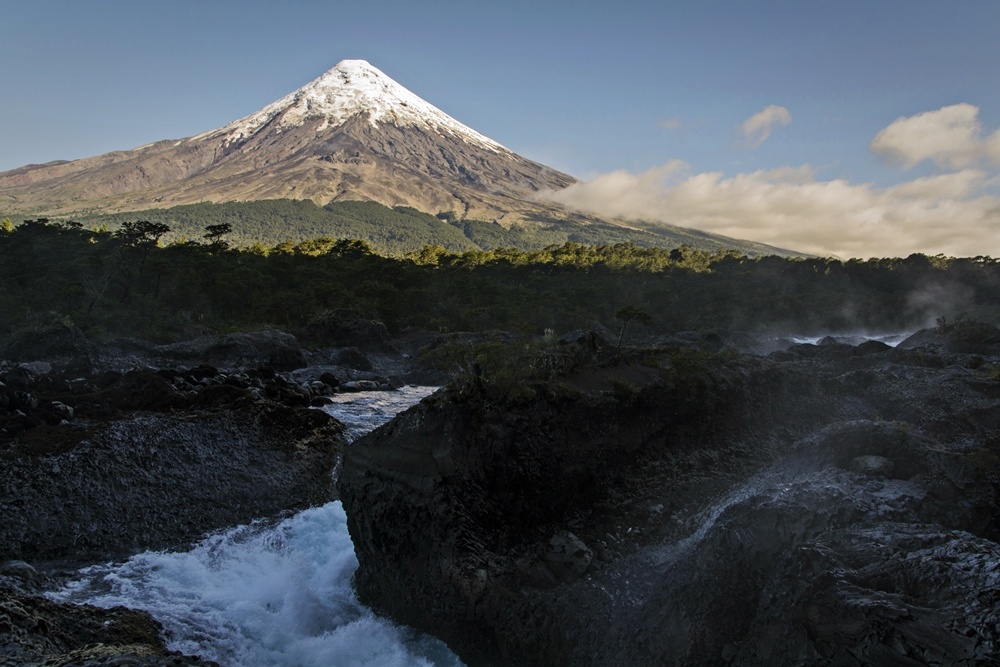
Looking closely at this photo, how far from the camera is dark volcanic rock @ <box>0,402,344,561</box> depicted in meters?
8.65

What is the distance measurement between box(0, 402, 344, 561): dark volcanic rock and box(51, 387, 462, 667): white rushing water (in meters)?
0.71

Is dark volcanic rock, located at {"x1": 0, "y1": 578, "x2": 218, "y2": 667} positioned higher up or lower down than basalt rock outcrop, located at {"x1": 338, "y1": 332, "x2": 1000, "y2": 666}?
lower down

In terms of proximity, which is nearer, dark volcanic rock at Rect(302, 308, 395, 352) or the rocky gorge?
the rocky gorge

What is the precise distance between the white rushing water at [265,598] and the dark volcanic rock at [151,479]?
71 centimetres

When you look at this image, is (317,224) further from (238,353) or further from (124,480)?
(124,480)

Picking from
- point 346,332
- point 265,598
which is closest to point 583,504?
point 265,598

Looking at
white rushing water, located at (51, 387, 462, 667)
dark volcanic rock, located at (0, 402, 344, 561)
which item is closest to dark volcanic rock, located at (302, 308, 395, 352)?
dark volcanic rock, located at (0, 402, 344, 561)

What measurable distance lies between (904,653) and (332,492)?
378 inches

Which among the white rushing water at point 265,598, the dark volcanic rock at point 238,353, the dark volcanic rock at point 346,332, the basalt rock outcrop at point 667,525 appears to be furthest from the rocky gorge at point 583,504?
the dark volcanic rock at point 346,332

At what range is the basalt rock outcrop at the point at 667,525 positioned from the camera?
436 centimetres

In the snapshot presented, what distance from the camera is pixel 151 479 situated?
10.1m

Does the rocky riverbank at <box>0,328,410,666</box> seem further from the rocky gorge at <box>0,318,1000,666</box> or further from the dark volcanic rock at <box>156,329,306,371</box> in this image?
the dark volcanic rock at <box>156,329,306,371</box>

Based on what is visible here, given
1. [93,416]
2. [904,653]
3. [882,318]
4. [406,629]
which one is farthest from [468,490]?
[882,318]

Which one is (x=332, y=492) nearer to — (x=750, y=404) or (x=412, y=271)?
(x=750, y=404)
